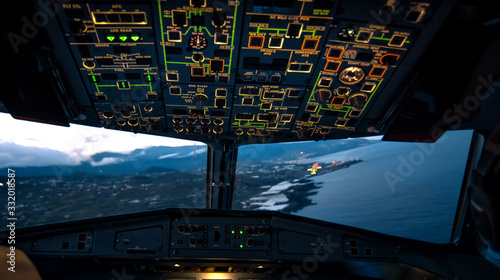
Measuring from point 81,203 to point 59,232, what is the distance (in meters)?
2.42

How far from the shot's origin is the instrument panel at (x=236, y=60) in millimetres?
1575

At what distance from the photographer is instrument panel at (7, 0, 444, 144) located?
158 centimetres

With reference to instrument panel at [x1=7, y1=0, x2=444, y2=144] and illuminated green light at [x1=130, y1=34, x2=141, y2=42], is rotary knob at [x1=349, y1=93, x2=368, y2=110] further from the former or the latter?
illuminated green light at [x1=130, y1=34, x2=141, y2=42]

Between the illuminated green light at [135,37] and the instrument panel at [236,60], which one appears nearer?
the instrument panel at [236,60]

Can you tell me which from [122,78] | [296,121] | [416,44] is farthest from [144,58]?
[416,44]

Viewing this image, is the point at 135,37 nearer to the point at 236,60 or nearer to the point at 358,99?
the point at 236,60

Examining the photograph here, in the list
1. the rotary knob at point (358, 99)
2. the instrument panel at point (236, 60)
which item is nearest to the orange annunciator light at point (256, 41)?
the instrument panel at point (236, 60)

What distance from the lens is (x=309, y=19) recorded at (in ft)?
5.33

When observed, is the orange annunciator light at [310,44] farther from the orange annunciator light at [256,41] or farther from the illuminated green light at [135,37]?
the illuminated green light at [135,37]

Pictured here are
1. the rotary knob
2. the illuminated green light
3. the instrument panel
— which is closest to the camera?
the instrument panel

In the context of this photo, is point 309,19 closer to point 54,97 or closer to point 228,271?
point 54,97

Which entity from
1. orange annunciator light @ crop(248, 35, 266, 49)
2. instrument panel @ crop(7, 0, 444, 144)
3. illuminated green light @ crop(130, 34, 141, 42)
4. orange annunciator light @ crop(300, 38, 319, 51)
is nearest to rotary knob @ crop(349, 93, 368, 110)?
instrument panel @ crop(7, 0, 444, 144)

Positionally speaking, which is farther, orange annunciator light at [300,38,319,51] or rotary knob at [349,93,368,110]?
rotary knob at [349,93,368,110]

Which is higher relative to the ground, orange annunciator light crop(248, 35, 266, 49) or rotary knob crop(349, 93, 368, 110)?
orange annunciator light crop(248, 35, 266, 49)
